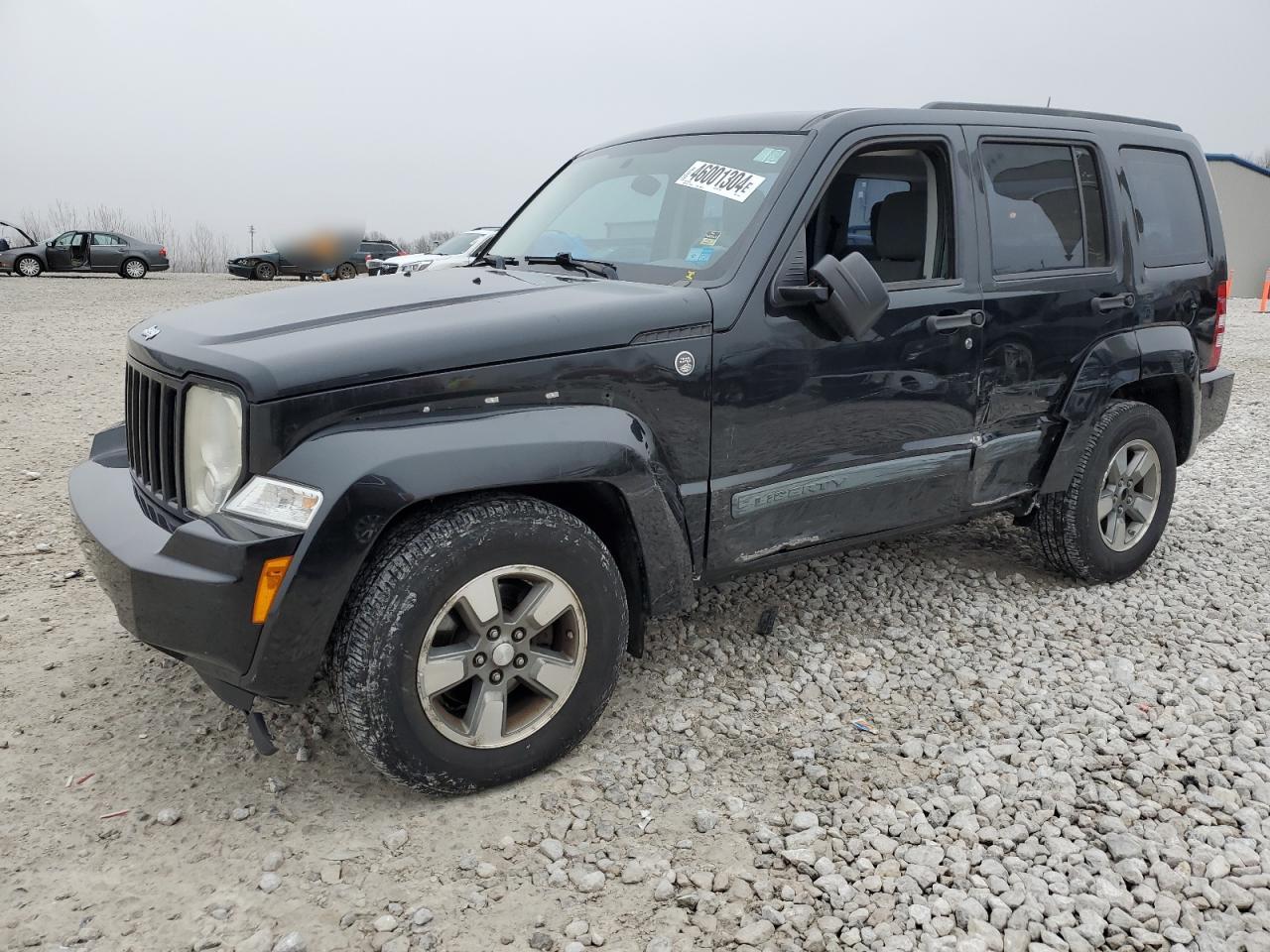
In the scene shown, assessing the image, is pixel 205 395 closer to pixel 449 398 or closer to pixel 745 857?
pixel 449 398

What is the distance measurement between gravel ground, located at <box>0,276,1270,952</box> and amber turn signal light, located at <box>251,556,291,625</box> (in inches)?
26.5

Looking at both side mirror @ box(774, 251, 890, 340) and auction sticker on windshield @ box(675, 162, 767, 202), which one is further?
auction sticker on windshield @ box(675, 162, 767, 202)

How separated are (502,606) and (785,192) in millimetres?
1664

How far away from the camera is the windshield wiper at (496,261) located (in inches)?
154

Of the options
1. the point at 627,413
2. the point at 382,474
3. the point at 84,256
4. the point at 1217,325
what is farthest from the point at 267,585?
the point at 84,256

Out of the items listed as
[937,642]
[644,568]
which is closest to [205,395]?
[644,568]

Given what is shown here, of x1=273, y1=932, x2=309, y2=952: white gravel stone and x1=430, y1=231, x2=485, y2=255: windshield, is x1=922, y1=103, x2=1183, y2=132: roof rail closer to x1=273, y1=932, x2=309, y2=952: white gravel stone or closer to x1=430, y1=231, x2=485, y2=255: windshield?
x1=273, y1=932, x2=309, y2=952: white gravel stone

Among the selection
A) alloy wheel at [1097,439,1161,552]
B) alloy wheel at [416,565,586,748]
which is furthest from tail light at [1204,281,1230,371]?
alloy wheel at [416,565,586,748]

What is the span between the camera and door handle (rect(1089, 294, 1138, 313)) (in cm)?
425

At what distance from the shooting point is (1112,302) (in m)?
4.31

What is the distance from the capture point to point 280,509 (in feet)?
8.39

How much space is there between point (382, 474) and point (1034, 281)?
2.78 meters

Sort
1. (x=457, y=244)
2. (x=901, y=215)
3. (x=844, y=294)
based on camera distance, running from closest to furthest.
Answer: (x=844, y=294)
(x=901, y=215)
(x=457, y=244)

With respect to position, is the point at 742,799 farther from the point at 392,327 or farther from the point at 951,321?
the point at 951,321
